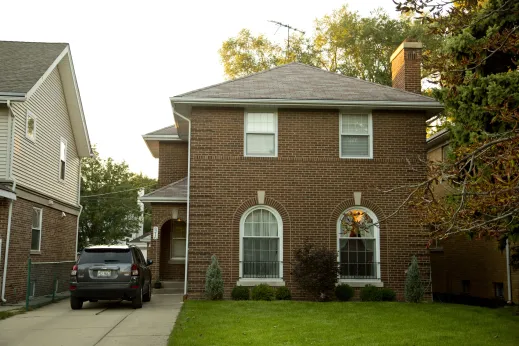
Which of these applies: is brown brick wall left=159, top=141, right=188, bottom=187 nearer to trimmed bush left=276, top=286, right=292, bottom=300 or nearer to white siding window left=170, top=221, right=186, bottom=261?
white siding window left=170, top=221, right=186, bottom=261

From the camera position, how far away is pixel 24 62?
19.4 m

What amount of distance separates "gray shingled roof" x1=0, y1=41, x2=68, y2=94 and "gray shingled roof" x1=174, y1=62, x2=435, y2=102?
176 inches

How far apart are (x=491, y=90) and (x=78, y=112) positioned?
16.5 metres

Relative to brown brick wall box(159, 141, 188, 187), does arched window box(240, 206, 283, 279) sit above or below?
below

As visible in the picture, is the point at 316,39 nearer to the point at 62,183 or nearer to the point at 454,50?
the point at 62,183

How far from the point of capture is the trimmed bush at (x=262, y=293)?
1661 centimetres

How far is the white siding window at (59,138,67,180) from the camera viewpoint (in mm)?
22266

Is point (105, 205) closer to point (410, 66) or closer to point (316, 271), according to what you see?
point (410, 66)

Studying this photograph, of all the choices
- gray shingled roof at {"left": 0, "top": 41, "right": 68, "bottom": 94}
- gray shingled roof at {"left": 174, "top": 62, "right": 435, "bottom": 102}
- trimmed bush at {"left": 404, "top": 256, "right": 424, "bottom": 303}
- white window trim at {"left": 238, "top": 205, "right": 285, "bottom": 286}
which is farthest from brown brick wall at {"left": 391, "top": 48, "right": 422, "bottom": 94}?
gray shingled roof at {"left": 0, "top": 41, "right": 68, "bottom": 94}

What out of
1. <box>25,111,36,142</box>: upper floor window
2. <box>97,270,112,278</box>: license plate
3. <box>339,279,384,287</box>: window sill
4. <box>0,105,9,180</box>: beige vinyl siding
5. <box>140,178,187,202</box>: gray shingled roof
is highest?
<box>25,111,36,142</box>: upper floor window

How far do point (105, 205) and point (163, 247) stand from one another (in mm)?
26906

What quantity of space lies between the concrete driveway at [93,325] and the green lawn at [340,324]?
45 centimetres

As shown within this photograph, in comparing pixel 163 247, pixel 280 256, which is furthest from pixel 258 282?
pixel 163 247

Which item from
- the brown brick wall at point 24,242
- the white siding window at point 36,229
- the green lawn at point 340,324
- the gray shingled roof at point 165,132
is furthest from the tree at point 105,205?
the green lawn at point 340,324
